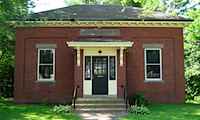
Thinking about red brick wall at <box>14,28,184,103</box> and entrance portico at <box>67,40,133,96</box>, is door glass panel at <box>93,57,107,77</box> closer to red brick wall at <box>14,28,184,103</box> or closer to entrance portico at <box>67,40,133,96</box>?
entrance portico at <box>67,40,133,96</box>

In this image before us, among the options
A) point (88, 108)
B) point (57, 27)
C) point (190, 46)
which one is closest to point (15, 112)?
point (88, 108)

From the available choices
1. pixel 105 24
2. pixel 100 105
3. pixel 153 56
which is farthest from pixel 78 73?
pixel 153 56

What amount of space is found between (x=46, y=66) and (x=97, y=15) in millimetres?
4863

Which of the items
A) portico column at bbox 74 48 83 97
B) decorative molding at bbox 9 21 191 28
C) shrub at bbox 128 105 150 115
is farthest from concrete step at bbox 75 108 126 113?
decorative molding at bbox 9 21 191 28

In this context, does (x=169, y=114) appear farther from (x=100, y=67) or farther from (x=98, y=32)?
(x=98, y=32)

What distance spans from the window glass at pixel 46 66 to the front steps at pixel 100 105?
3.89m

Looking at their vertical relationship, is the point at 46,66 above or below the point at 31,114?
above

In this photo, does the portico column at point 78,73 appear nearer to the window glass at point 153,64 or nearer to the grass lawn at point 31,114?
the grass lawn at point 31,114

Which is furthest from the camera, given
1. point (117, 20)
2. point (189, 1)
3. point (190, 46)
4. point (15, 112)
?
point (190, 46)

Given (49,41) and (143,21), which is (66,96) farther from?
(143,21)

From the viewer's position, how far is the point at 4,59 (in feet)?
103

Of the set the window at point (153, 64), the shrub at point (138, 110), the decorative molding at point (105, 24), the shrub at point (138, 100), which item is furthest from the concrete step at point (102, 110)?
the decorative molding at point (105, 24)

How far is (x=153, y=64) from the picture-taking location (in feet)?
79.4

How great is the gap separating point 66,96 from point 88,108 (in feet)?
14.4
